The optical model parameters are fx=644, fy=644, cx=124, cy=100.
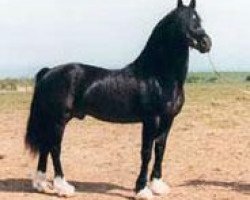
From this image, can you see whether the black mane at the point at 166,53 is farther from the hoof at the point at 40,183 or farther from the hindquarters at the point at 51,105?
the hoof at the point at 40,183

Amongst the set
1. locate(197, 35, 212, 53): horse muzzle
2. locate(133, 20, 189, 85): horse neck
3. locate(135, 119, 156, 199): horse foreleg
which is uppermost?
locate(197, 35, 212, 53): horse muzzle

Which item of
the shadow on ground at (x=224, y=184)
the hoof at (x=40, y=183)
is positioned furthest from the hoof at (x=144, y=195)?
the hoof at (x=40, y=183)

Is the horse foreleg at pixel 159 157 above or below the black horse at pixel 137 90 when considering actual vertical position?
below

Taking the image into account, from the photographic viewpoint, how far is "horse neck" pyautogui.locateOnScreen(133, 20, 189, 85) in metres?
8.82

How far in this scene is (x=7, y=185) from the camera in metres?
9.74

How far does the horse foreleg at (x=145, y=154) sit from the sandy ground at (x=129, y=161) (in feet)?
0.90

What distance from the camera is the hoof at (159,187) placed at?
30.1 feet

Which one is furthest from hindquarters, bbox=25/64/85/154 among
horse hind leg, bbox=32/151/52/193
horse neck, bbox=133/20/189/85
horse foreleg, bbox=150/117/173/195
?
horse foreleg, bbox=150/117/173/195

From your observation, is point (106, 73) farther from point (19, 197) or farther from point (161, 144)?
point (19, 197)

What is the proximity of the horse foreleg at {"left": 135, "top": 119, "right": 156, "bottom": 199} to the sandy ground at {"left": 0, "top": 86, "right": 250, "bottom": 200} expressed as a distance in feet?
0.90

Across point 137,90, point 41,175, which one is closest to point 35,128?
point 41,175

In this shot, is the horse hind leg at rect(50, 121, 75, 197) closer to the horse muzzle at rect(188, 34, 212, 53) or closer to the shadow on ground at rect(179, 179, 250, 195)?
the shadow on ground at rect(179, 179, 250, 195)

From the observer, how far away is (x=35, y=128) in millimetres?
9195

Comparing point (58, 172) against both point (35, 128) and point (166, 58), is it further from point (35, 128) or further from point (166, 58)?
Answer: point (166, 58)
